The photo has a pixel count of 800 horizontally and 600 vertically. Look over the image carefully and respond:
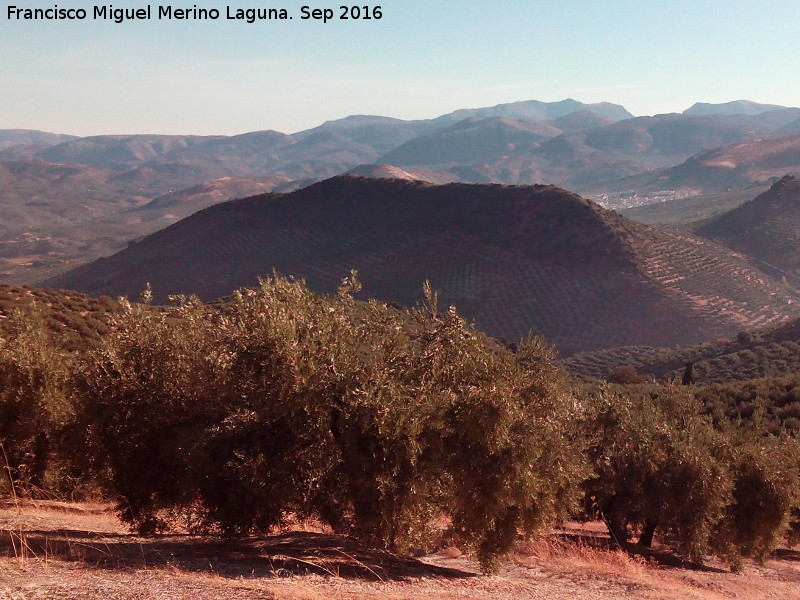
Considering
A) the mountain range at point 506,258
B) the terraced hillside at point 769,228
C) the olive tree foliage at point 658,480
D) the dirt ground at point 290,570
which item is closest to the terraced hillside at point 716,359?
the mountain range at point 506,258

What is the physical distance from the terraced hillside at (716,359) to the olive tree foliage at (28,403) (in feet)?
164

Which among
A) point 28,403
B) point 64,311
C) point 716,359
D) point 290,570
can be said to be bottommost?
point 716,359

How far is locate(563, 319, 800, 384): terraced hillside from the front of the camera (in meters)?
59.4

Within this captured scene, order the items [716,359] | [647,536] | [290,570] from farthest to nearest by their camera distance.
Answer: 1. [716,359]
2. [647,536]
3. [290,570]

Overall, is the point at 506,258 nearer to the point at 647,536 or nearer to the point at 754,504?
the point at 647,536

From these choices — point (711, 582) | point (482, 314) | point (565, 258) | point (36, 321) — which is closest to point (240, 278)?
point (482, 314)

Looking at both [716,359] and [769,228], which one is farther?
[769,228]

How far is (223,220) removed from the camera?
421 feet

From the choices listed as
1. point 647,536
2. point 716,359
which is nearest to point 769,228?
point 716,359

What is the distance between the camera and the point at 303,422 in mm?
13758

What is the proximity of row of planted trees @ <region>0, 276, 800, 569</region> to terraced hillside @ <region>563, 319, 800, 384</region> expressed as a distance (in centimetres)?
4599

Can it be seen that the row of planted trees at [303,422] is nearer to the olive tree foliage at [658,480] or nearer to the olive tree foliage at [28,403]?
the olive tree foliage at [28,403]

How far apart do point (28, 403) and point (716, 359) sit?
205 feet

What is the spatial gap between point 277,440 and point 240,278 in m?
95.3
